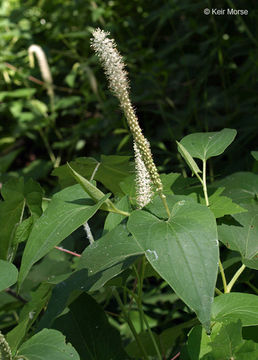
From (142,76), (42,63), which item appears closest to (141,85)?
(142,76)

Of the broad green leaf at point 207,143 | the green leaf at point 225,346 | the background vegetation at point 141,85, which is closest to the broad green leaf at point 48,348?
the green leaf at point 225,346

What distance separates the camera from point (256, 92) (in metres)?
1.93

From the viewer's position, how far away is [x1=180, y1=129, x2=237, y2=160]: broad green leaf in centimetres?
82

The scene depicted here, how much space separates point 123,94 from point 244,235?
315mm

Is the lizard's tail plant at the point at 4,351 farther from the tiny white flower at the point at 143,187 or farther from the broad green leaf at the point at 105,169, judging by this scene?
the broad green leaf at the point at 105,169

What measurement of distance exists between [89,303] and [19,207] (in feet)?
0.71

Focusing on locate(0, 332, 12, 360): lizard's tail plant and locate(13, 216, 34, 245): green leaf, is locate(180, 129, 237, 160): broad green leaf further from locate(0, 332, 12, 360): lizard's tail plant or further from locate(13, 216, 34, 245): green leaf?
locate(0, 332, 12, 360): lizard's tail plant

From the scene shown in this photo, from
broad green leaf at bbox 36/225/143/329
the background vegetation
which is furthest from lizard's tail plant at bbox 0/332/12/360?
the background vegetation

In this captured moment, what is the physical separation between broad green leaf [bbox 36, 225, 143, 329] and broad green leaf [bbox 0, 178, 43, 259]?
0.17 m

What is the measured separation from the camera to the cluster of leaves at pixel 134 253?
55cm

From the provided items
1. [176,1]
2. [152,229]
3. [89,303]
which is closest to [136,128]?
[152,229]

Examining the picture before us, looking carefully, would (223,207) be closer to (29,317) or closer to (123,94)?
(123,94)

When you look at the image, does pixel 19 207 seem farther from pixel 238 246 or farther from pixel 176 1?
pixel 176 1

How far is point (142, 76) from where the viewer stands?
2178mm
